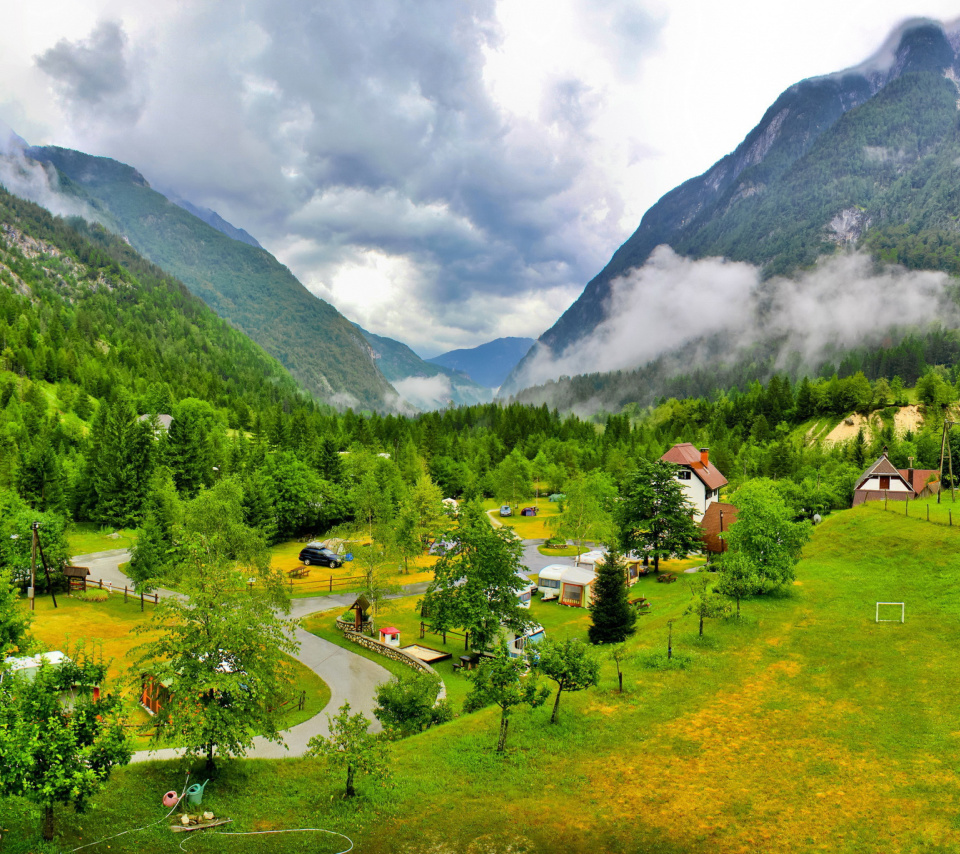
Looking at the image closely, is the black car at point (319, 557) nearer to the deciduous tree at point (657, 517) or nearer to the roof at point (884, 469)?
the deciduous tree at point (657, 517)

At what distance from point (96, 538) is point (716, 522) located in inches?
2933

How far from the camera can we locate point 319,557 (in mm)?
62219

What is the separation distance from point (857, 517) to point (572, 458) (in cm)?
7388

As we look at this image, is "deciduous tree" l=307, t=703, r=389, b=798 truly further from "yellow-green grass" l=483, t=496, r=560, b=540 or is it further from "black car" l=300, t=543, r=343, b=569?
"yellow-green grass" l=483, t=496, r=560, b=540

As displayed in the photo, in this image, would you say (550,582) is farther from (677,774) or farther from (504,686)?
(677,774)

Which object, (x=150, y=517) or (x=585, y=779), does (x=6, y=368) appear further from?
(x=585, y=779)

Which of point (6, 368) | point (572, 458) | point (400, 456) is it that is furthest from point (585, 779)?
point (6, 368)

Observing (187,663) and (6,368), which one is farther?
(6,368)

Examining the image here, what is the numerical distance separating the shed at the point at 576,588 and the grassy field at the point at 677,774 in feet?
59.2

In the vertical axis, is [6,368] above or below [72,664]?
above

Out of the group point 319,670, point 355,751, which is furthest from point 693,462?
point 355,751

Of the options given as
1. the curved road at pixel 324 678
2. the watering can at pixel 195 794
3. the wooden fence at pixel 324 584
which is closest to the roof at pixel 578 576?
the curved road at pixel 324 678

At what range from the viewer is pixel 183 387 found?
15738 cm

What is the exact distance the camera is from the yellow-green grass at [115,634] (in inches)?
1088
